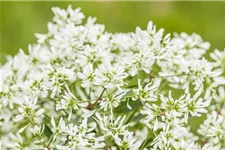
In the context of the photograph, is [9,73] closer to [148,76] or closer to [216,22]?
[148,76]

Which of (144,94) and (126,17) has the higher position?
(126,17)

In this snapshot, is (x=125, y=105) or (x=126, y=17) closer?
(x=125, y=105)

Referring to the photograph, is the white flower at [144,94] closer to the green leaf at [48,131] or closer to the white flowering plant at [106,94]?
the white flowering plant at [106,94]

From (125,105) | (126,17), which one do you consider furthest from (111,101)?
(126,17)

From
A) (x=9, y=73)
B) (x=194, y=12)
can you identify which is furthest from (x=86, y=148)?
(x=194, y=12)

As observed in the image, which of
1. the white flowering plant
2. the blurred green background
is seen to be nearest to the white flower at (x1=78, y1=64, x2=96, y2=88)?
the white flowering plant

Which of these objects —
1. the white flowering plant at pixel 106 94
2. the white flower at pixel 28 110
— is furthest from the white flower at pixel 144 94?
the white flower at pixel 28 110

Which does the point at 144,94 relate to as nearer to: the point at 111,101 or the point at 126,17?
the point at 111,101

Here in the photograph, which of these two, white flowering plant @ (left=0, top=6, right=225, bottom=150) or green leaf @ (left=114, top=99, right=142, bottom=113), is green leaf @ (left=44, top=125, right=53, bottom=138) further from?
green leaf @ (left=114, top=99, right=142, bottom=113)
